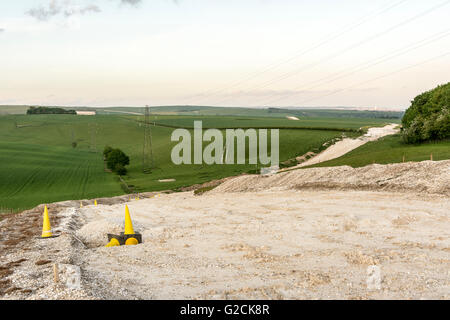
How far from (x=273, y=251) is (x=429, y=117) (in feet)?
194

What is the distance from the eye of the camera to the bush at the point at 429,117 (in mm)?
57562

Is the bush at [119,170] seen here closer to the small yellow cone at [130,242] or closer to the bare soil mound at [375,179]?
the bare soil mound at [375,179]

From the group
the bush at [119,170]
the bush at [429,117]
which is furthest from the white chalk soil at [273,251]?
the bush at [119,170]

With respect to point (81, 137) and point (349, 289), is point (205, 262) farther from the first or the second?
point (81, 137)

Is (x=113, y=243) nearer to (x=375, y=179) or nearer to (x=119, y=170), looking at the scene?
(x=375, y=179)

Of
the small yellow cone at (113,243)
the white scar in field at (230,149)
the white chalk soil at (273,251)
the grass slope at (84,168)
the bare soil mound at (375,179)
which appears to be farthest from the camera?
the white scar in field at (230,149)

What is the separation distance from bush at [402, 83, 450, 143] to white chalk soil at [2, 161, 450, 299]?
116 ft

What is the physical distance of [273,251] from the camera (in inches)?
558

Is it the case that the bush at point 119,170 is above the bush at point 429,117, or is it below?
below

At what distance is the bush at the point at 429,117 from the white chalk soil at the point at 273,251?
3521 centimetres

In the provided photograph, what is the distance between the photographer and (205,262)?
12.9m

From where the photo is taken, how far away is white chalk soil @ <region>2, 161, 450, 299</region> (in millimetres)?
9828

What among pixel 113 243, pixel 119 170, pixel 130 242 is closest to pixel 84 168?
pixel 119 170

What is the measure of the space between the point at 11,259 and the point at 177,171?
2494 inches
